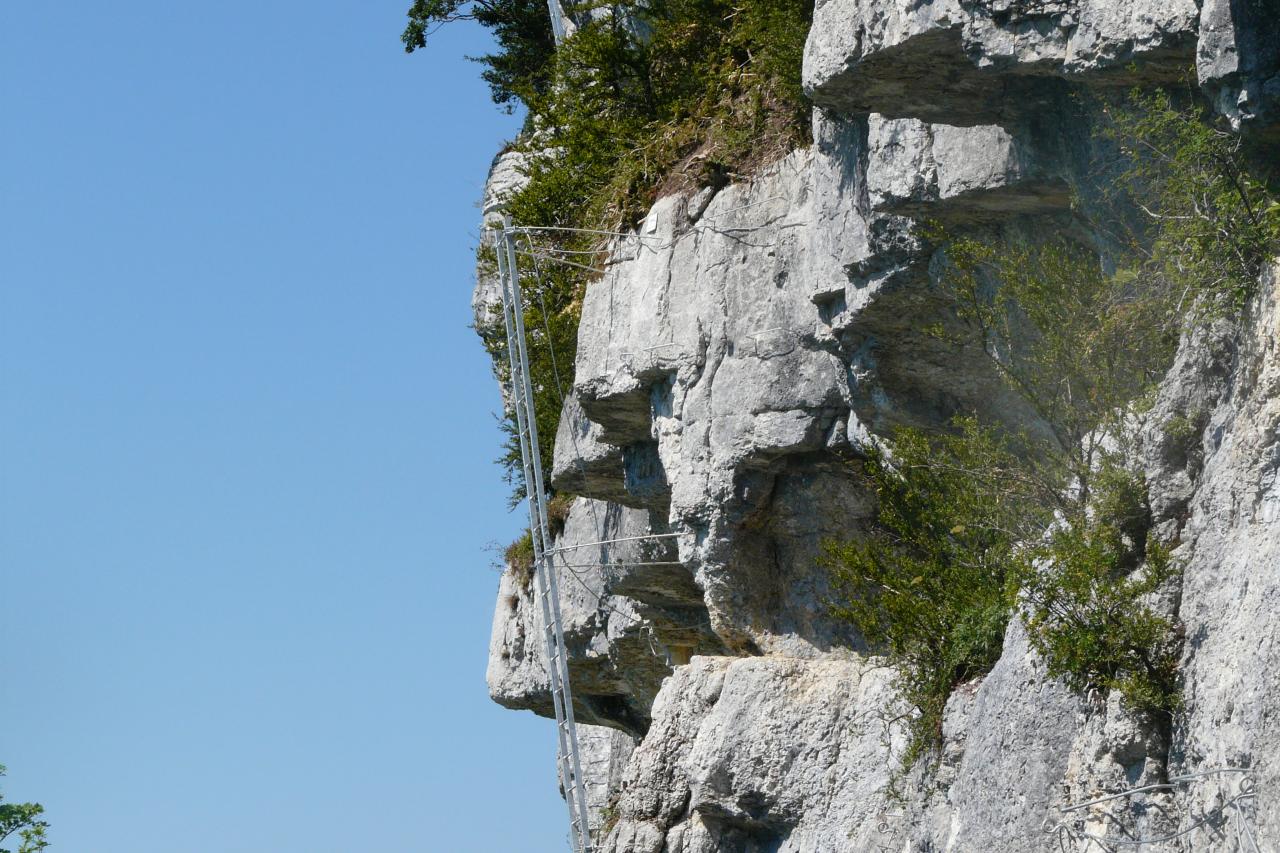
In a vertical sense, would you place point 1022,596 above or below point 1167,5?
below

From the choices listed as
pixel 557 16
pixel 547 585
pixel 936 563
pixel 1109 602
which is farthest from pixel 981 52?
pixel 557 16

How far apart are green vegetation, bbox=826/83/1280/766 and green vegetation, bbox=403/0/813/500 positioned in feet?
13.6

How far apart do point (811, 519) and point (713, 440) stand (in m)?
1.24

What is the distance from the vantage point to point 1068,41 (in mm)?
10125

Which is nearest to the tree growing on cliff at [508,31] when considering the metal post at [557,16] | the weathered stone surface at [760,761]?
the metal post at [557,16]

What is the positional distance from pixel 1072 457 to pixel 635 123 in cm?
992

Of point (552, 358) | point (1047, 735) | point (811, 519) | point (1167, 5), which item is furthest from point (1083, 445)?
point (552, 358)

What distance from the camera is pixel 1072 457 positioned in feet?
36.0

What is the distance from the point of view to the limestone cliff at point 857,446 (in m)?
8.90

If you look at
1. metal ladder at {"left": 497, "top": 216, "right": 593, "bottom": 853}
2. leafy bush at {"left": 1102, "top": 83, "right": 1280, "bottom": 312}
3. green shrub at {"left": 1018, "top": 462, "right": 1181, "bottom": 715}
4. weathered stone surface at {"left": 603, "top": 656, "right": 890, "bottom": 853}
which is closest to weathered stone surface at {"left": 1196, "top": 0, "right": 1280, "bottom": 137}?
leafy bush at {"left": 1102, "top": 83, "right": 1280, "bottom": 312}

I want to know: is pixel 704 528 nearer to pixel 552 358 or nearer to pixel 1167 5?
pixel 552 358

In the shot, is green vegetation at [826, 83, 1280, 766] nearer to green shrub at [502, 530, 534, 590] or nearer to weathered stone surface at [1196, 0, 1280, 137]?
weathered stone surface at [1196, 0, 1280, 137]

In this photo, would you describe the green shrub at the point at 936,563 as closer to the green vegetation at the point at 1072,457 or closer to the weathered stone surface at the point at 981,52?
the green vegetation at the point at 1072,457

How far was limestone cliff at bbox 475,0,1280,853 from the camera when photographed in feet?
29.2
